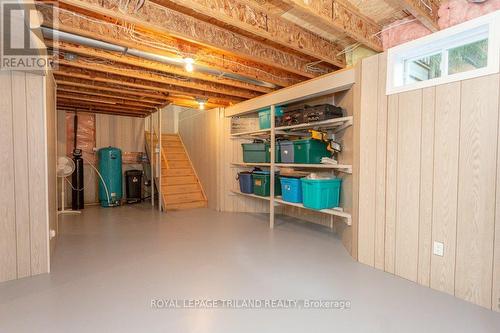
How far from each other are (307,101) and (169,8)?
8.91 ft

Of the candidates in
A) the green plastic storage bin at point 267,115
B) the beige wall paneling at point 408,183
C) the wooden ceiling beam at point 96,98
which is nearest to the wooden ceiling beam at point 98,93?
the wooden ceiling beam at point 96,98

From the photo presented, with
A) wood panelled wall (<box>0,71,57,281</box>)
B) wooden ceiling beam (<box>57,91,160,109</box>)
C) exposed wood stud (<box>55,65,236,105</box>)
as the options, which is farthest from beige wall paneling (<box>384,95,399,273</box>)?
wooden ceiling beam (<box>57,91,160,109</box>)

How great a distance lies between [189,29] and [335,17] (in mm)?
1456

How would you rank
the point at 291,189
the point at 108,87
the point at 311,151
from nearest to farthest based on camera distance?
1. the point at 311,151
2. the point at 291,189
3. the point at 108,87

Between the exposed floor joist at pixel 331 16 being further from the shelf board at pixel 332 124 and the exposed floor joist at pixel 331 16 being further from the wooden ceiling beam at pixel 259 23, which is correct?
the shelf board at pixel 332 124

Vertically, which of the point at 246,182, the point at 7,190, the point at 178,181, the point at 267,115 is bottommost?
the point at 178,181

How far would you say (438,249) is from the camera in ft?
7.57

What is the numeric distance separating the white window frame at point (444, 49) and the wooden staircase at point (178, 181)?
4779mm

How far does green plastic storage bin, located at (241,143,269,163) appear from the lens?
4803 millimetres

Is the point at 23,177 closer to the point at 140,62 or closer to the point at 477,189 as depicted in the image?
the point at 140,62

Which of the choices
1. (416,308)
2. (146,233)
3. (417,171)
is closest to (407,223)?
(417,171)

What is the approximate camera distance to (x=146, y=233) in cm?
402

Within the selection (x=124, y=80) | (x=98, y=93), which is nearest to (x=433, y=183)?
(x=124, y=80)

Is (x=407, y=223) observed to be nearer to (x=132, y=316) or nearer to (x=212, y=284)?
(x=212, y=284)
